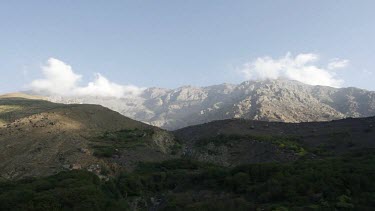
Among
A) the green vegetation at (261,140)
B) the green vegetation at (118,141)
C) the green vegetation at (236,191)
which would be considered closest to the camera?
the green vegetation at (236,191)

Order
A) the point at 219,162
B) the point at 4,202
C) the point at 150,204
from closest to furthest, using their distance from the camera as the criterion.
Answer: the point at 4,202 < the point at 150,204 < the point at 219,162

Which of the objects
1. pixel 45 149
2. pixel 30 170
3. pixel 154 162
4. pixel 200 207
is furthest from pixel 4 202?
pixel 154 162

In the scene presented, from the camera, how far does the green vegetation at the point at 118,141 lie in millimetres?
54194

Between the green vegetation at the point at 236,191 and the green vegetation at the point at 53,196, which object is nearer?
the green vegetation at the point at 53,196

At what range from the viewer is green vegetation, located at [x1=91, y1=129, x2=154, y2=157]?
54.2 m

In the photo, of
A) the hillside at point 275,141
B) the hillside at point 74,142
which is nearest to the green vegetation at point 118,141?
the hillside at point 74,142

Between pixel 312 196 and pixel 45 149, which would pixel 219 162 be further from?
pixel 312 196

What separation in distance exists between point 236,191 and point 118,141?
34.9m

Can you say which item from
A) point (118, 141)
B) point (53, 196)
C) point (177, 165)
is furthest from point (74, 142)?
point (53, 196)

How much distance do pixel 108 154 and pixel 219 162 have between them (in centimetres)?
1744

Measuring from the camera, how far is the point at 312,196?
2733 centimetres

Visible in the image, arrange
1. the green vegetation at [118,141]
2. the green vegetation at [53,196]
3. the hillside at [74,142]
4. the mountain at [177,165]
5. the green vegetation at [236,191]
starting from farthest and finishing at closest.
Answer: the green vegetation at [118,141], the hillside at [74,142], the mountain at [177,165], the green vegetation at [236,191], the green vegetation at [53,196]

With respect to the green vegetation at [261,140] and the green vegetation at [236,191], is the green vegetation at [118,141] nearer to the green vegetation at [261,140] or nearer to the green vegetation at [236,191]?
the green vegetation at [261,140]

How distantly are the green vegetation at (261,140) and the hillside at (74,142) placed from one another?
23.5 feet
